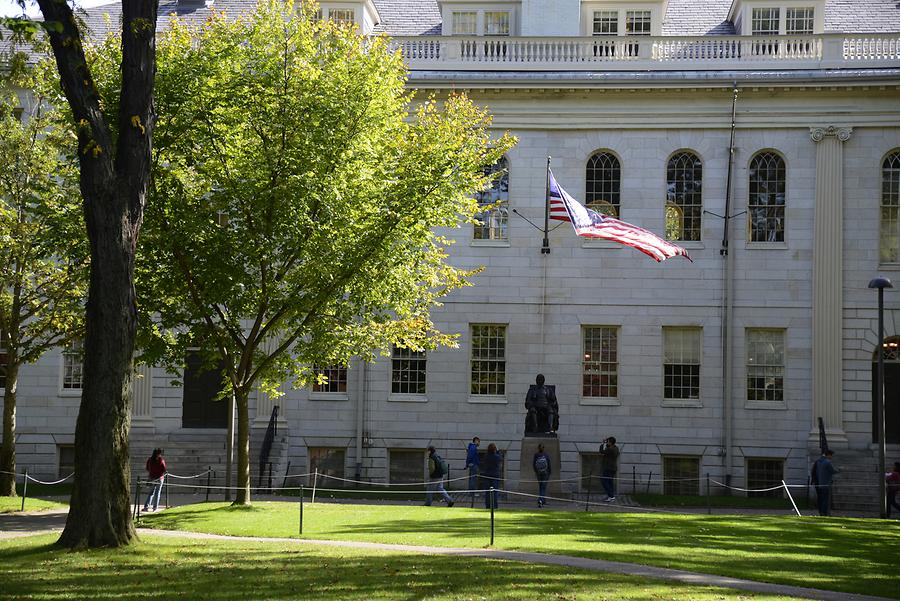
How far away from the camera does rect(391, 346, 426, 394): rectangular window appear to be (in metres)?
34.7

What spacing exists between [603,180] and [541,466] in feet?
33.7

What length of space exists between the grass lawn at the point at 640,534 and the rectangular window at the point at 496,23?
1748 cm

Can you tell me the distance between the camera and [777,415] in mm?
33312

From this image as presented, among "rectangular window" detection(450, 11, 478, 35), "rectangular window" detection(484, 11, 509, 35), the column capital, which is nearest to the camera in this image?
the column capital

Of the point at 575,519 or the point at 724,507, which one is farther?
the point at 724,507

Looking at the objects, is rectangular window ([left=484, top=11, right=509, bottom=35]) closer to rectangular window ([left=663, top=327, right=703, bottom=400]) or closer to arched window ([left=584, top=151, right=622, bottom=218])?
arched window ([left=584, top=151, right=622, bottom=218])

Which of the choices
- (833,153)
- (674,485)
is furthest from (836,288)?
(674,485)

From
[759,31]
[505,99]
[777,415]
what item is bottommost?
[777,415]

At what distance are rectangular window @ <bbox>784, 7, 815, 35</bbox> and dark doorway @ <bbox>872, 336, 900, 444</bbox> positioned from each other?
32.4 feet

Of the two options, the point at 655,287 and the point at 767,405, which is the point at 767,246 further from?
the point at 767,405

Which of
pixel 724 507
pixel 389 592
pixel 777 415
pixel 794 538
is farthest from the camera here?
pixel 777 415

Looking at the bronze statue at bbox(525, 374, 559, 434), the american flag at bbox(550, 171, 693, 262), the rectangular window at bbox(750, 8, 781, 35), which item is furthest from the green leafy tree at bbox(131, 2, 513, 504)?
the rectangular window at bbox(750, 8, 781, 35)

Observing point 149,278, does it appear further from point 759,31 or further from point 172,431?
point 759,31

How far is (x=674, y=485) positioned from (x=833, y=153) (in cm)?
1085
